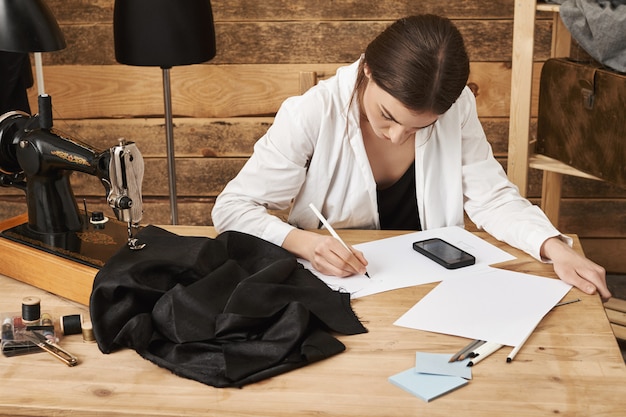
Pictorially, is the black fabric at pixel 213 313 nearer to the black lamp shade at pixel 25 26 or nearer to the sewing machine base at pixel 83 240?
the sewing machine base at pixel 83 240

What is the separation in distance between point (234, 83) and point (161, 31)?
80 cm

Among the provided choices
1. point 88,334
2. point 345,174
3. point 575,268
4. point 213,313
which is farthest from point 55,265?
point 575,268

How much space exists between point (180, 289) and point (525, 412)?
24.1 inches

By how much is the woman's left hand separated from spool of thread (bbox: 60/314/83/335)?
38.1 inches

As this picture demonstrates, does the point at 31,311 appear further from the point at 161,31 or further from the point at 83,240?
the point at 161,31

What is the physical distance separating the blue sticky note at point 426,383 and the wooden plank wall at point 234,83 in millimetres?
2009

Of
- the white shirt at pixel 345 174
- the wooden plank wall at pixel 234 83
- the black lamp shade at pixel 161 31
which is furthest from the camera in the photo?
the wooden plank wall at pixel 234 83

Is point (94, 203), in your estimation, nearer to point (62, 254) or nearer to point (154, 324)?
point (62, 254)

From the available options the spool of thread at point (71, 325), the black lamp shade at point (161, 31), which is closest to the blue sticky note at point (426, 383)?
the spool of thread at point (71, 325)

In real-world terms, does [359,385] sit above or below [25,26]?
below

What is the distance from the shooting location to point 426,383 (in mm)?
1266

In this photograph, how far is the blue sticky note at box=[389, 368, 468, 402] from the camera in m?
1.24

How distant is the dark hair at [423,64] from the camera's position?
170 centimetres

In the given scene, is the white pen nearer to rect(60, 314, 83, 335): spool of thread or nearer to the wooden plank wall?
rect(60, 314, 83, 335): spool of thread
